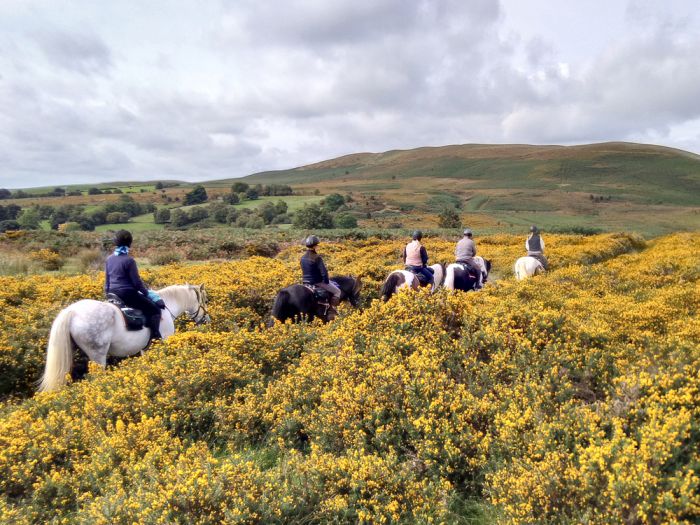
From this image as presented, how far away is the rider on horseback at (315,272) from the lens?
8.91 meters

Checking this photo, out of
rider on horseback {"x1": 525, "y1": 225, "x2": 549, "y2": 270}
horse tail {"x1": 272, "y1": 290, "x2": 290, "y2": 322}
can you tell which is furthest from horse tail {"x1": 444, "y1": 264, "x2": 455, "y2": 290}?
horse tail {"x1": 272, "y1": 290, "x2": 290, "y2": 322}

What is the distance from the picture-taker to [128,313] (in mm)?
7105

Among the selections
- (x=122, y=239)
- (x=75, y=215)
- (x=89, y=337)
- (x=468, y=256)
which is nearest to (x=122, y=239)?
(x=122, y=239)

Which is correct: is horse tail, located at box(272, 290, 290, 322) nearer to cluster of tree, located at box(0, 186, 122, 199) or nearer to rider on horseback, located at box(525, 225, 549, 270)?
rider on horseback, located at box(525, 225, 549, 270)

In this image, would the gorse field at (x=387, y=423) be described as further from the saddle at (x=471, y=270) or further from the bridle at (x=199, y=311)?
the saddle at (x=471, y=270)

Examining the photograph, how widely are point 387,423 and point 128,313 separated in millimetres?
5172

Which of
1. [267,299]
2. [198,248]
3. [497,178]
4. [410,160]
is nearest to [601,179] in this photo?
[497,178]

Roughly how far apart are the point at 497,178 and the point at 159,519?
156m

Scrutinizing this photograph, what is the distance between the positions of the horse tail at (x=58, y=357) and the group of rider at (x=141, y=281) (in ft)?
3.18

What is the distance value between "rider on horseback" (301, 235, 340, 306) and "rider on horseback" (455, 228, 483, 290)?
4783 mm

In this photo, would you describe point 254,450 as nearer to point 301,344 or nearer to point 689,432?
point 301,344

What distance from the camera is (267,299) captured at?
34.9ft

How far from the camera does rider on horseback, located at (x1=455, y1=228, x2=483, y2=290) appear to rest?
12.2m

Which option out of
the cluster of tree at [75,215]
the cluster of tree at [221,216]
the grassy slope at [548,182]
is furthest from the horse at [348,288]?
the grassy slope at [548,182]
